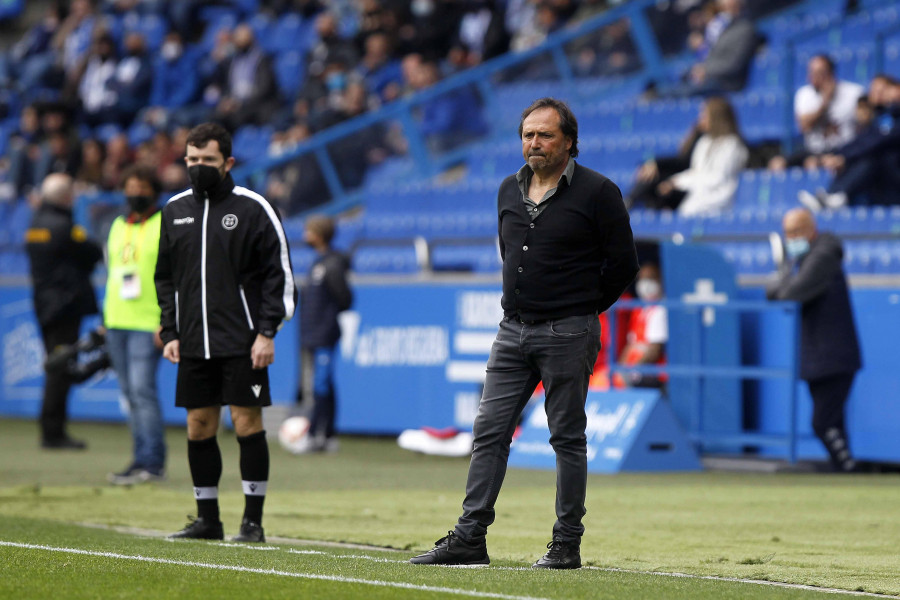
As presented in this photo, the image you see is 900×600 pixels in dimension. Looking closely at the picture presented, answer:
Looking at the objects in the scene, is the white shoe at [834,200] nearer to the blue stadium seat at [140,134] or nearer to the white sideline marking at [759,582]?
the white sideline marking at [759,582]

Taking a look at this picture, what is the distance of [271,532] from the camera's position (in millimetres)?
8398

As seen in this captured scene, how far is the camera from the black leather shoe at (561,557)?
21.6 feet

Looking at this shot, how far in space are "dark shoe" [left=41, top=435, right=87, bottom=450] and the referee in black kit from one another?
6.88 metres

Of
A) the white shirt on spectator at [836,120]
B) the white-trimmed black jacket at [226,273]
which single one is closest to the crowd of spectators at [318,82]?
the white shirt on spectator at [836,120]

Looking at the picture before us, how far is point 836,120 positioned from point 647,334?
377 centimetres

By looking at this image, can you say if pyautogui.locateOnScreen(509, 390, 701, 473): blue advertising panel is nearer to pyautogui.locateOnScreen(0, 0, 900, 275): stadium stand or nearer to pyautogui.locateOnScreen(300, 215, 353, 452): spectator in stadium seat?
pyautogui.locateOnScreen(0, 0, 900, 275): stadium stand

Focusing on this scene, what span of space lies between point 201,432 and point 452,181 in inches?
440

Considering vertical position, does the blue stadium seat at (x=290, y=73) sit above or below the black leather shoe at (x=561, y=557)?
above

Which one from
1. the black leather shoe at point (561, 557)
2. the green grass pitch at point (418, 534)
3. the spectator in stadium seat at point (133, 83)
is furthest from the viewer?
the spectator in stadium seat at point (133, 83)

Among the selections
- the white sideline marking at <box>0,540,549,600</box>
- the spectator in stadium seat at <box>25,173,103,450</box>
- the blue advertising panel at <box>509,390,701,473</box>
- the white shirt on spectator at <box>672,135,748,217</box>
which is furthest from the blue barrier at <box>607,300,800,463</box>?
the white sideline marking at <box>0,540,549,600</box>

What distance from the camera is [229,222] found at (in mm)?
7680

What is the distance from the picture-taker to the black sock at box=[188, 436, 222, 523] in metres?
7.75

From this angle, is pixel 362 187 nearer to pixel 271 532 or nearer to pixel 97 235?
pixel 97 235

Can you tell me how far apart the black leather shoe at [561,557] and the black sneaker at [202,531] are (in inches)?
76.2
